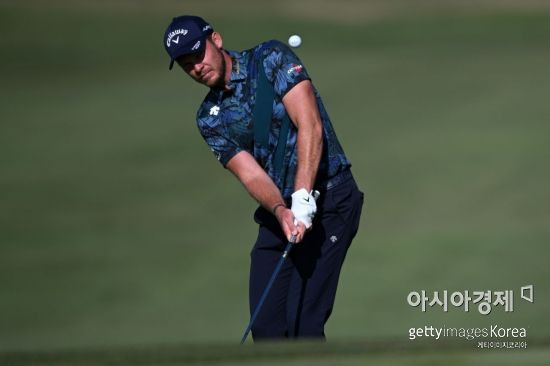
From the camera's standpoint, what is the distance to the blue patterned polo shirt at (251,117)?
6316 millimetres

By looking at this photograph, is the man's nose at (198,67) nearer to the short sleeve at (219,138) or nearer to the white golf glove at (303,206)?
the short sleeve at (219,138)

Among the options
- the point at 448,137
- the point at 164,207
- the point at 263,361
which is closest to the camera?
the point at 263,361

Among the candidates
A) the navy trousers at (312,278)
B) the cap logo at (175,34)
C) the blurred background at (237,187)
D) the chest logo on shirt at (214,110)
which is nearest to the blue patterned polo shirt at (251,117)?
the chest logo on shirt at (214,110)

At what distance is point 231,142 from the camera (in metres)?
6.59

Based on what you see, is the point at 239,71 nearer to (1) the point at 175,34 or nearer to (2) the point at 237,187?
(1) the point at 175,34

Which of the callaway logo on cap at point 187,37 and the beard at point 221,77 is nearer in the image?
the callaway logo on cap at point 187,37

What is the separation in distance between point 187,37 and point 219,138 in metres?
0.56

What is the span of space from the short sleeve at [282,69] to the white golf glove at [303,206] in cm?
48

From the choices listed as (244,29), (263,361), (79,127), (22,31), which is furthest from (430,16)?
(263,361)

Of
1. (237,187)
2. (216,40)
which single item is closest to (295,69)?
(216,40)

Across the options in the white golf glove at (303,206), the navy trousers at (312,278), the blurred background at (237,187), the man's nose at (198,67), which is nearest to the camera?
the white golf glove at (303,206)

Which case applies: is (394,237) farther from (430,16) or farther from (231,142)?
(430,16)

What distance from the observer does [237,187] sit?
15.4 metres

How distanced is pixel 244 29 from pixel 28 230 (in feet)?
38.6
